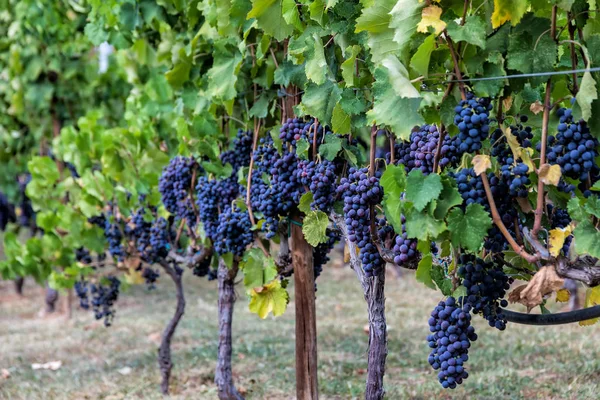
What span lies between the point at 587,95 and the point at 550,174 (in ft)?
0.88

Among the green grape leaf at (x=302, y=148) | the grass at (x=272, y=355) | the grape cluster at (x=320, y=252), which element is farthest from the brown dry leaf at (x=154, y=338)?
the green grape leaf at (x=302, y=148)

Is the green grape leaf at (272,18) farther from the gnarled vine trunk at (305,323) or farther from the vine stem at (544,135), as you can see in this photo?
the vine stem at (544,135)

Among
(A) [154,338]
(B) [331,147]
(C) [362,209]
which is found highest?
(B) [331,147]

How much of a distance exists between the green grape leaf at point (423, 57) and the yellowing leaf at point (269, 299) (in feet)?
6.55

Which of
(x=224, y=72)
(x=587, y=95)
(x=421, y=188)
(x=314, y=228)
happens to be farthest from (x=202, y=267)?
(x=587, y=95)

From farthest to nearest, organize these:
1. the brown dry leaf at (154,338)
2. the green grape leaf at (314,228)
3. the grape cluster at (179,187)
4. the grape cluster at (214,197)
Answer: the brown dry leaf at (154,338), the grape cluster at (179,187), the grape cluster at (214,197), the green grape leaf at (314,228)

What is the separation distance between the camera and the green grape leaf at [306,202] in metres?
3.88

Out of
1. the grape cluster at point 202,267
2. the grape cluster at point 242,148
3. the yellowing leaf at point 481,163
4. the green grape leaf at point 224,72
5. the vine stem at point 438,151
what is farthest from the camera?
the grape cluster at point 202,267

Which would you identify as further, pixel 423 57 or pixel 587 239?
pixel 423 57

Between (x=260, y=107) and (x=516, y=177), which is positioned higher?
(x=260, y=107)

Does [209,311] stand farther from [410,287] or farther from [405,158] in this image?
[405,158]

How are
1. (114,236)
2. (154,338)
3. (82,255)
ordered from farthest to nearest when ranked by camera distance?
(154,338), (82,255), (114,236)

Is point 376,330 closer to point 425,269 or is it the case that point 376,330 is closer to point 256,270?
point 425,269

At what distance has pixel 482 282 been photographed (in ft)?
9.61
